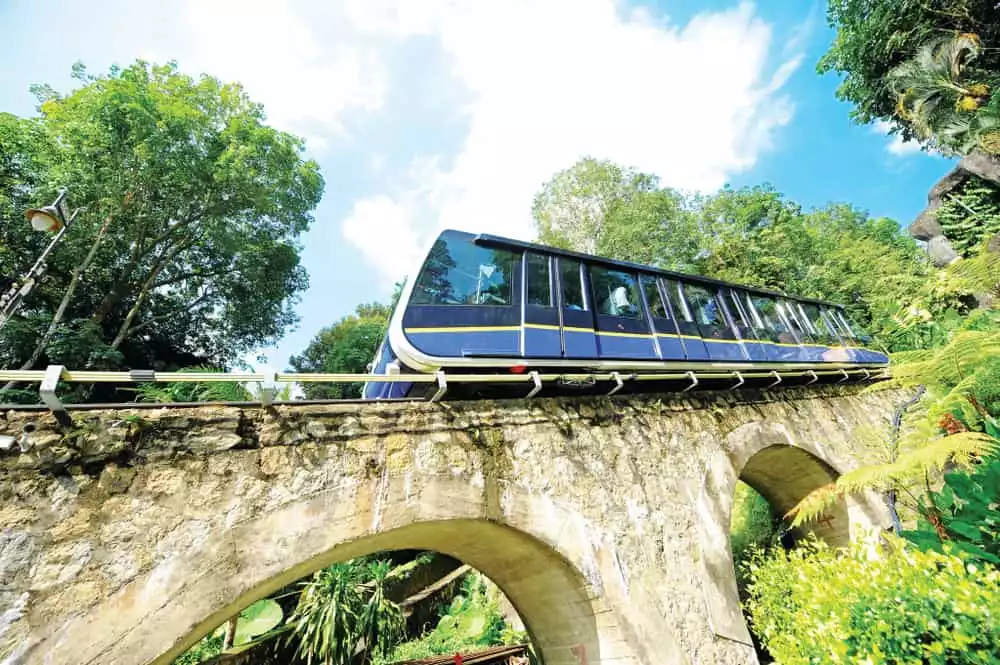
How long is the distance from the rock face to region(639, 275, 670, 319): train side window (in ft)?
42.8

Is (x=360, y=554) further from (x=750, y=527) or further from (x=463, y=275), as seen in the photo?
(x=750, y=527)

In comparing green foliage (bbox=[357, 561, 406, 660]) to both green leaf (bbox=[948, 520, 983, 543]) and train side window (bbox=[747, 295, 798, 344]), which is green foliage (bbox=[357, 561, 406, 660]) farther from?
train side window (bbox=[747, 295, 798, 344])

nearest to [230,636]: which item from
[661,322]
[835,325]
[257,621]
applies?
[257,621]

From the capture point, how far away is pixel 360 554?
116 inches

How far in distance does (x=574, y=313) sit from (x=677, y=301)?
2.62 metres

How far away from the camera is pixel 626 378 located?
436 centimetres

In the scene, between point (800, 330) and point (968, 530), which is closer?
point (968, 530)

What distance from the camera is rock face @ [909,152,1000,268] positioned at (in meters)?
11.9

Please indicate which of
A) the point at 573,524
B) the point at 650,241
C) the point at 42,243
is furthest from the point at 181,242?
the point at 650,241

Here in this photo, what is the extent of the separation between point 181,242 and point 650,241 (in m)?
16.6

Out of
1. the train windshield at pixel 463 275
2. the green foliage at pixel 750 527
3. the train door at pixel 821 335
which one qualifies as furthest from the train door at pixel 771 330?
the train windshield at pixel 463 275

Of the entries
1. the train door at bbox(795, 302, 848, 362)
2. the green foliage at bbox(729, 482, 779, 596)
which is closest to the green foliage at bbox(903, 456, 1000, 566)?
the green foliage at bbox(729, 482, 779, 596)

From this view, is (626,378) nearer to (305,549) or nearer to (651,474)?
(651,474)

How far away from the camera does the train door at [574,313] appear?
4.74 meters
